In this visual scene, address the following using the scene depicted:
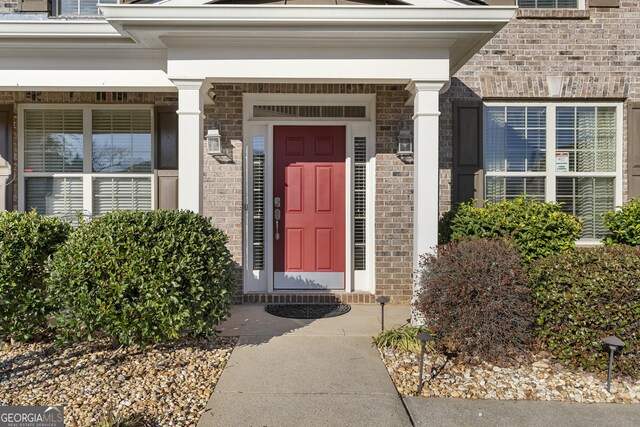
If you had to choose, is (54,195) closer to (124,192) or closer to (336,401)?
(124,192)

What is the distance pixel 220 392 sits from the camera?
9.86ft

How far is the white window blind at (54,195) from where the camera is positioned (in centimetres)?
549

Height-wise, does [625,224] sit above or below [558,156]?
below

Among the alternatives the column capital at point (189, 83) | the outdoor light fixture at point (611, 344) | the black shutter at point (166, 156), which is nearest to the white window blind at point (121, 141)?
the black shutter at point (166, 156)

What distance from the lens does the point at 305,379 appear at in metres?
3.21

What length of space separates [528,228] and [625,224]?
1.63 meters

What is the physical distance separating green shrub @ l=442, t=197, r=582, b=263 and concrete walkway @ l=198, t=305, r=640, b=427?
5.84ft

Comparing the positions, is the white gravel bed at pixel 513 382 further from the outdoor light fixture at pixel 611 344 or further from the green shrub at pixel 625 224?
the green shrub at pixel 625 224

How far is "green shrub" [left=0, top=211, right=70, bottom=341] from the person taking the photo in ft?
11.6

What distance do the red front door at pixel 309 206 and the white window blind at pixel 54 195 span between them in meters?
2.65

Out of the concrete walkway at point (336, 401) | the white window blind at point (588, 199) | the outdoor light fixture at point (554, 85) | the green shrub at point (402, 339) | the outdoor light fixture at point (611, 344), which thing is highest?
the outdoor light fixture at point (554, 85)

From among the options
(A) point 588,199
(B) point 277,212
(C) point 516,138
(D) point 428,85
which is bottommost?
(B) point 277,212
